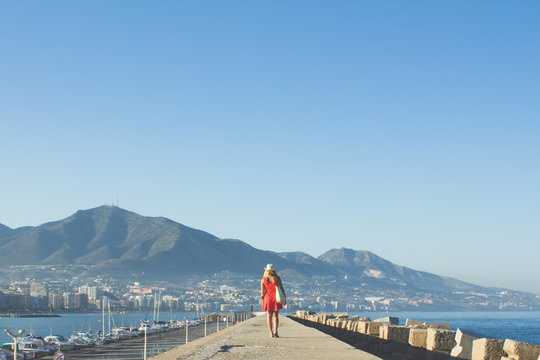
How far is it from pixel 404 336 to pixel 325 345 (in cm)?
240

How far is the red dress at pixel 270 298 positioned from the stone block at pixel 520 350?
4.87 metres

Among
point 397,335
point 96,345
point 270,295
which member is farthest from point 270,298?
point 96,345

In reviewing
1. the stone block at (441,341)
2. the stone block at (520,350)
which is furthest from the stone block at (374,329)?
the stone block at (520,350)

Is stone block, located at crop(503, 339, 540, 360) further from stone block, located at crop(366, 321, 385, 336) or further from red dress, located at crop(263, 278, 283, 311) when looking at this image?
stone block, located at crop(366, 321, 385, 336)

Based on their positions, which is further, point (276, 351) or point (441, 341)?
point (441, 341)

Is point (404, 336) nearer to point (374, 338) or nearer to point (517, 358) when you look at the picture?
point (374, 338)

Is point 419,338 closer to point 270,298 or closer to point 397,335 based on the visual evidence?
point 397,335

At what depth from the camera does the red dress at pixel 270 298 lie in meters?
11.5

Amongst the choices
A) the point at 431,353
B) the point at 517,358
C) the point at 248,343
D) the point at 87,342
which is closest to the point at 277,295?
the point at 248,343

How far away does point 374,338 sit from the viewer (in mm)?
12570

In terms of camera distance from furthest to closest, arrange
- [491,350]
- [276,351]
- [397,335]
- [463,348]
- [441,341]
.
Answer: [397,335] → [441,341] → [463,348] → [276,351] → [491,350]

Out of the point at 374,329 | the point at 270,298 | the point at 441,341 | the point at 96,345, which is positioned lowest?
the point at 96,345

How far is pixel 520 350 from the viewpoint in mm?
7109

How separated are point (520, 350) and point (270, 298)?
5149 mm
